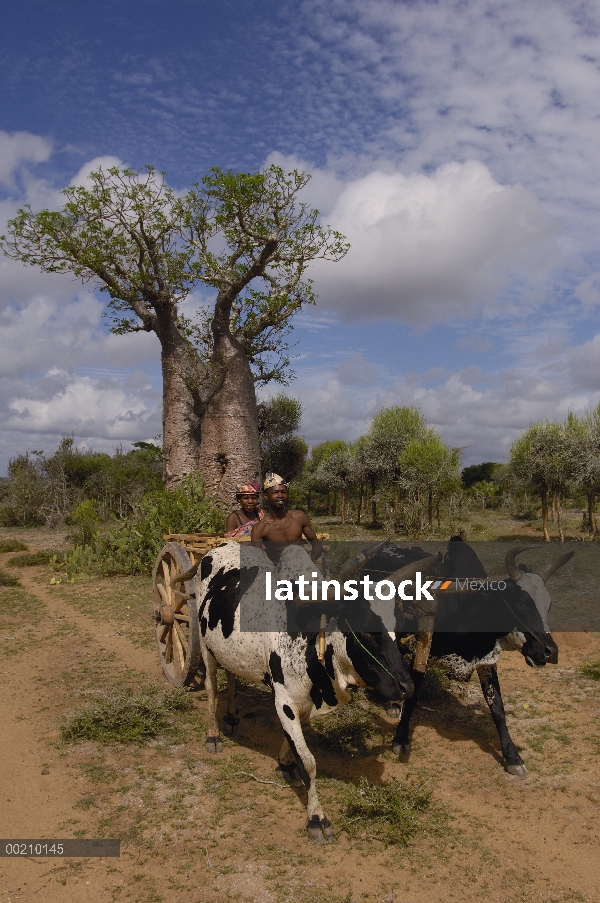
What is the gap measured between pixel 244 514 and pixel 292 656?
2.83 metres

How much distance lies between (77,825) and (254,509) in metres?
3.35

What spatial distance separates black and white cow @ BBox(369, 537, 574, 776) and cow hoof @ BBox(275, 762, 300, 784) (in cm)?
89

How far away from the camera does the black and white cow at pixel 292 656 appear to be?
136 inches

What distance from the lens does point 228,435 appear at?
12.0 meters

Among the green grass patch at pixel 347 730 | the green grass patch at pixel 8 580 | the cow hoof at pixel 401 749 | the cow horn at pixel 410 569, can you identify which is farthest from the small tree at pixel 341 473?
the cow horn at pixel 410 569

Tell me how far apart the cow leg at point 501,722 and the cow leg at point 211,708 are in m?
2.03

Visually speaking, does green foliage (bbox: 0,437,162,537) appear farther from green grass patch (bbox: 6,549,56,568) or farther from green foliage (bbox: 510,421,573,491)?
green foliage (bbox: 510,421,573,491)

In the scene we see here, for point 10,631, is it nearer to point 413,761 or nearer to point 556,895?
point 413,761

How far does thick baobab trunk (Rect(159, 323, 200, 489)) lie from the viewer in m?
12.4

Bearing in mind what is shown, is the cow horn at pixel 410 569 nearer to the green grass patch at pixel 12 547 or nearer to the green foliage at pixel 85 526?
the green foliage at pixel 85 526

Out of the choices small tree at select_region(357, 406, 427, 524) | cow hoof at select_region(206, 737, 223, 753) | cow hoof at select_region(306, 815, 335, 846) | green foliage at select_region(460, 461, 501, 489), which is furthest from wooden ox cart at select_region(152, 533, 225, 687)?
green foliage at select_region(460, 461, 501, 489)

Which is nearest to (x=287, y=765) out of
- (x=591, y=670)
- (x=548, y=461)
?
(x=591, y=670)

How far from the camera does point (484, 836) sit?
3.63 meters

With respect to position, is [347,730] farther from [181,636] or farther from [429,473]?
[429,473]
